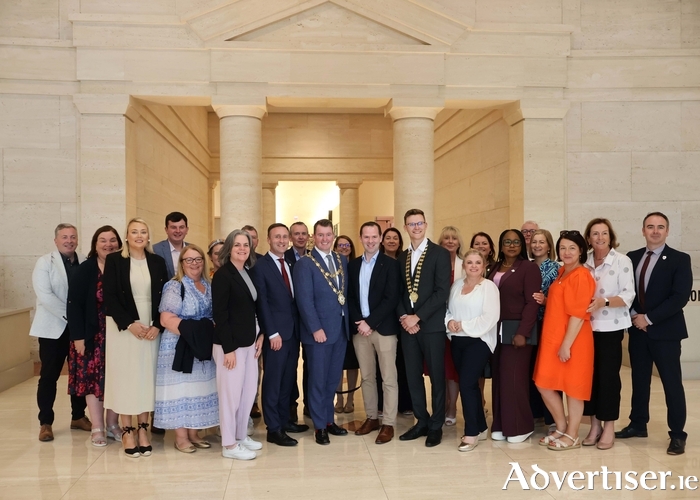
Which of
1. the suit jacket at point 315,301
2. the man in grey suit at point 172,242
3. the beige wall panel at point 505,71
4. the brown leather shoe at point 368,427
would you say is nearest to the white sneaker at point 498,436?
the brown leather shoe at point 368,427

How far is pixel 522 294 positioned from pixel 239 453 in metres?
2.82

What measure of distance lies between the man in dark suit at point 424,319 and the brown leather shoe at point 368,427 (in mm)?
371

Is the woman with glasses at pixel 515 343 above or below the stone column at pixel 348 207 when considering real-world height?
below

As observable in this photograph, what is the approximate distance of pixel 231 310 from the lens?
16.9 ft

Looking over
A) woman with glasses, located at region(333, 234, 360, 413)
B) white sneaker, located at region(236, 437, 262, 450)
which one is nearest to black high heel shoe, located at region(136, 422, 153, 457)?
white sneaker, located at region(236, 437, 262, 450)

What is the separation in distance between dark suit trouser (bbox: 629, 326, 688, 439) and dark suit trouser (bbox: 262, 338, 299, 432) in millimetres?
3138

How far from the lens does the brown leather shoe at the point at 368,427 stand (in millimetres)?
5852

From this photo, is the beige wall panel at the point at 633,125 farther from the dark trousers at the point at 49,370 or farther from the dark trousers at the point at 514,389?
the dark trousers at the point at 49,370

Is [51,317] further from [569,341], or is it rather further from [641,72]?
[641,72]

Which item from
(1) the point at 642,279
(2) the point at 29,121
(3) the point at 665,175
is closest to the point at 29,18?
(2) the point at 29,121

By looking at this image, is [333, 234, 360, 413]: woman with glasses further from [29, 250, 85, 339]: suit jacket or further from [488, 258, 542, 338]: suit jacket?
[29, 250, 85, 339]: suit jacket

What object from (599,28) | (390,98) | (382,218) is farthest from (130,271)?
(382,218)

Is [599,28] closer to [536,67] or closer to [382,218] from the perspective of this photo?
[536,67]

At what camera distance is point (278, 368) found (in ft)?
18.2
